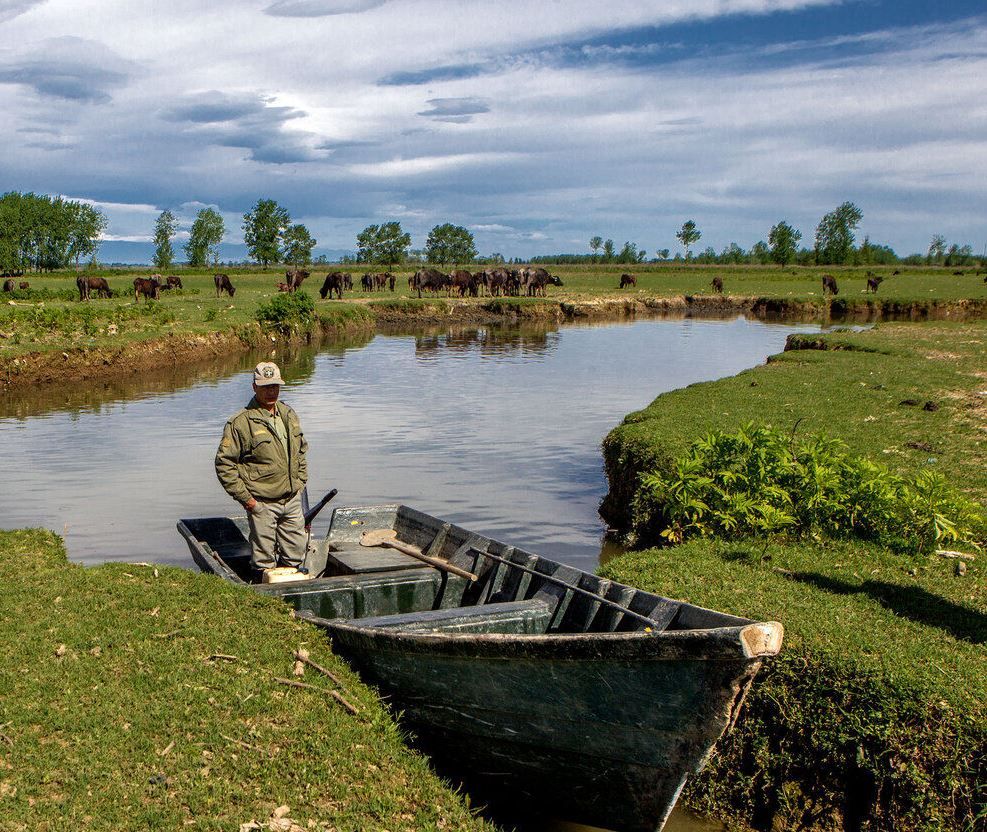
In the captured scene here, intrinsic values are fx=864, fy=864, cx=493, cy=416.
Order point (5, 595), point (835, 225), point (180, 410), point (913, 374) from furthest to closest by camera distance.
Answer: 1. point (835, 225)
2. point (180, 410)
3. point (913, 374)
4. point (5, 595)

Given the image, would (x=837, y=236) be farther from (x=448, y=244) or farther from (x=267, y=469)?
(x=267, y=469)

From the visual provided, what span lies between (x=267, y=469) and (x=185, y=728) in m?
3.12

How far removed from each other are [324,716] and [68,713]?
1.74 metres

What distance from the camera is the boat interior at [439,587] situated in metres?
6.60

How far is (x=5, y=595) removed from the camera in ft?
25.8

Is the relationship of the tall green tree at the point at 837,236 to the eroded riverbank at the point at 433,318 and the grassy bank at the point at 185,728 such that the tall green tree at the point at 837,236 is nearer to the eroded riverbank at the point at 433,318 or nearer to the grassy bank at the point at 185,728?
the eroded riverbank at the point at 433,318

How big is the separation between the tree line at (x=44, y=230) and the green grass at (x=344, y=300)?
3277 centimetres

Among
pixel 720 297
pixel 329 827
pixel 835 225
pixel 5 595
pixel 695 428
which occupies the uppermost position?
pixel 835 225

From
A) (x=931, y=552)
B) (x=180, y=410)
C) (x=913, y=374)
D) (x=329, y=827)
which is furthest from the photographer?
(x=180, y=410)

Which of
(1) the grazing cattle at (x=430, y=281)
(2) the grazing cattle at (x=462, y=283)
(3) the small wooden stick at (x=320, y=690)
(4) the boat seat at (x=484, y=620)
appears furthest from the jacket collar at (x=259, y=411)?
(2) the grazing cattle at (x=462, y=283)

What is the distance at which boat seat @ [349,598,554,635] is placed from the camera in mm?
6824

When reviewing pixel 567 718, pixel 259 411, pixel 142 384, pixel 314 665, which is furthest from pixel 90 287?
pixel 567 718

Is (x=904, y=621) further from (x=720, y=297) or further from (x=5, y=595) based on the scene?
(x=720, y=297)

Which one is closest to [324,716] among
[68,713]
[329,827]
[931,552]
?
[329,827]
